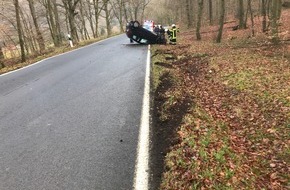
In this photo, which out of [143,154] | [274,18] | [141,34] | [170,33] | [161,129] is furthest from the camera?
[170,33]

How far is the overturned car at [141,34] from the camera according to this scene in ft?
64.2

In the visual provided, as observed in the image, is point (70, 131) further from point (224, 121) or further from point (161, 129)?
point (224, 121)

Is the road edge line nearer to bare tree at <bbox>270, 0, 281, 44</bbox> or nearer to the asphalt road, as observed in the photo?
the asphalt road

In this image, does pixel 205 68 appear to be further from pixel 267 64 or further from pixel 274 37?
pixel 274 37

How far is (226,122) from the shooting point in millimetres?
6262

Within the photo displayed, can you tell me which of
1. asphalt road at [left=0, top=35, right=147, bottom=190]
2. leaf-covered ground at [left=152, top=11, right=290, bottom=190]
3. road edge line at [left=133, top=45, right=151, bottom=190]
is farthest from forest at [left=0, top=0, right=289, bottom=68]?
road edge line at [left=133, top=45, right=151, bottom=190]

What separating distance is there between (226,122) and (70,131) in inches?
124

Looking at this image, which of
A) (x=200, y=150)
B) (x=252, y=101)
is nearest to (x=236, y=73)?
(x=252, y=101)

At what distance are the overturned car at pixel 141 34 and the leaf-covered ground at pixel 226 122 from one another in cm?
864

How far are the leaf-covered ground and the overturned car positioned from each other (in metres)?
8.64

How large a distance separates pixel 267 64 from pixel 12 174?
924 centimetres

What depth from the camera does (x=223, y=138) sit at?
5.39 m

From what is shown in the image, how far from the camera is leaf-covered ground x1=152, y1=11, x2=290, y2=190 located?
415cm

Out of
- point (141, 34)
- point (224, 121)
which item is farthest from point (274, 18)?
point (141, 34)
